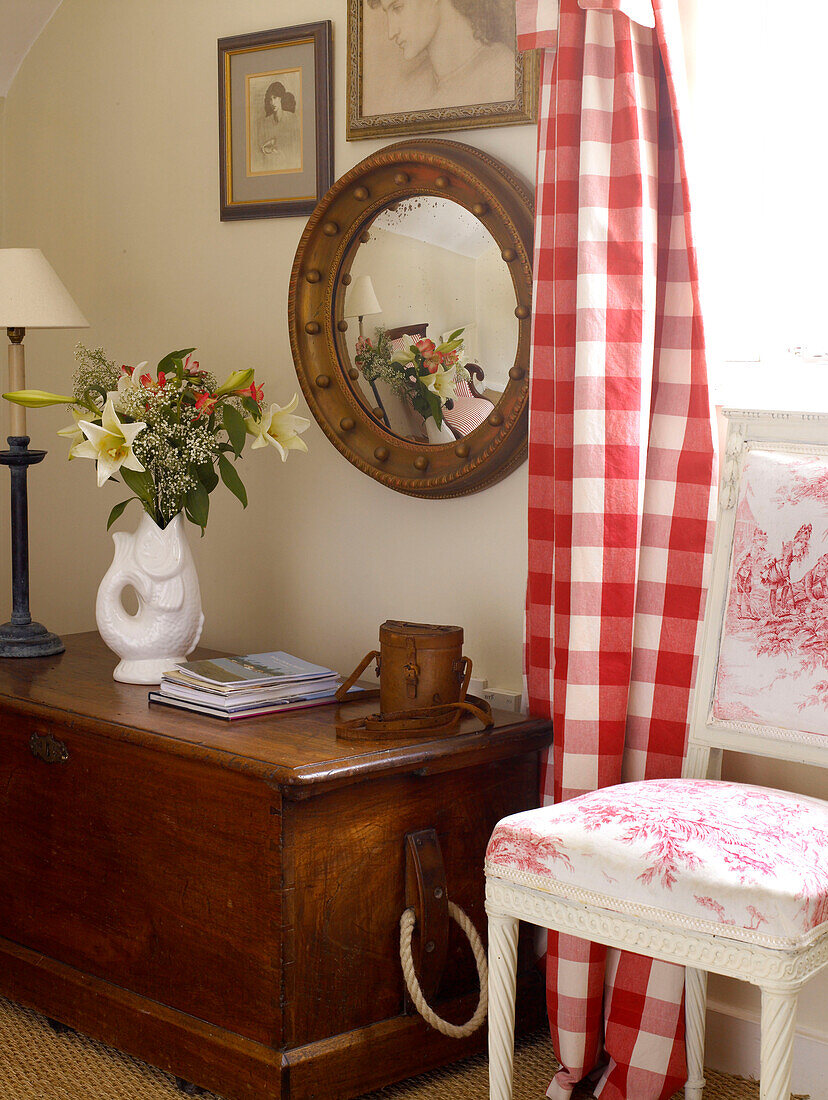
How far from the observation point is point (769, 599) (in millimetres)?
1701

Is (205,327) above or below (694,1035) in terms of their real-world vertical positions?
above

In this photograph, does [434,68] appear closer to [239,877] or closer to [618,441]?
[618,441]

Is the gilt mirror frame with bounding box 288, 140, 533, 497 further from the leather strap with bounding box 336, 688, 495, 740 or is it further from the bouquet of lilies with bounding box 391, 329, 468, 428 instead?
the leather strap with bounding box 336, 688, 495, 740

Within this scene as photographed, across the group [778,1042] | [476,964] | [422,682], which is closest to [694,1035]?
[476,964]

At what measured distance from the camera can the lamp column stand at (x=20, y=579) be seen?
2.45 m

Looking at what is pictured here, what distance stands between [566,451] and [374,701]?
1.82 ft

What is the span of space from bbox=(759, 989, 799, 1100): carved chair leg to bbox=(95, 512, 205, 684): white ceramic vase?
125 cm

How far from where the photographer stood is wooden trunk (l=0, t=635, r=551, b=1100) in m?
1.74

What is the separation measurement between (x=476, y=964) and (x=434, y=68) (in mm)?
1554

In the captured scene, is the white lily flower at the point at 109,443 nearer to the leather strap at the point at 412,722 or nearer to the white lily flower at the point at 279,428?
the white lily flower at the point at 279,428

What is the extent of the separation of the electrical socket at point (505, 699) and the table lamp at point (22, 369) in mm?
900

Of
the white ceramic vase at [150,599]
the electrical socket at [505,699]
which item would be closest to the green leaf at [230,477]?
the white ceramic vase at [150,599]

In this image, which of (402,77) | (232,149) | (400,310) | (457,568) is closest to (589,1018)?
(457,568)

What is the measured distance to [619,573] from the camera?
6.07 feet
